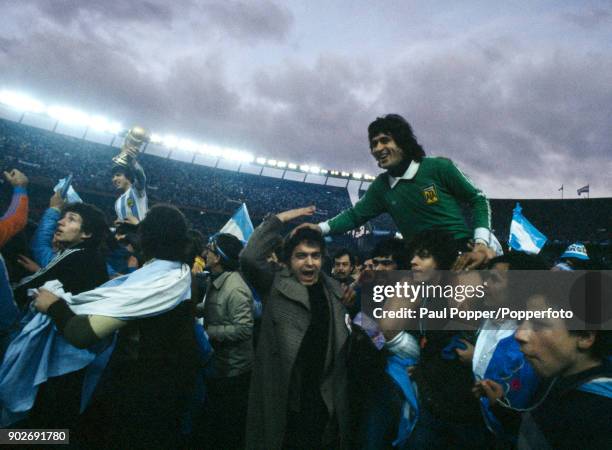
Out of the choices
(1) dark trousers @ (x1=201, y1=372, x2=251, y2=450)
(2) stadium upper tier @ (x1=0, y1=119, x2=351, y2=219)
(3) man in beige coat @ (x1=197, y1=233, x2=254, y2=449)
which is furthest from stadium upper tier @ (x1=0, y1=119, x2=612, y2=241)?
(1) dark trousers @ (x1=201, y1=372, x2=251, y2=450)

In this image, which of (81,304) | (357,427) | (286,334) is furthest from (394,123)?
(81,304)

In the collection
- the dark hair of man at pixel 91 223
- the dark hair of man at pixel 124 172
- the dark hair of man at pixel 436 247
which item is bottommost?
the dark hair of man at pixel 91 223

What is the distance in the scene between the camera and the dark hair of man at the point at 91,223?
2943 millimetres

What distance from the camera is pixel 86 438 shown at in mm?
2426

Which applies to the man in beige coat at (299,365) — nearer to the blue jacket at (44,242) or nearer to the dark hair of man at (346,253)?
the blue jacket at (44,242)

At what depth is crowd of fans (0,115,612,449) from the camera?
66.2 inches

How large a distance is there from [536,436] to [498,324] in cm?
64

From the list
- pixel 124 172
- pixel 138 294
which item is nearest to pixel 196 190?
pixel 124 172

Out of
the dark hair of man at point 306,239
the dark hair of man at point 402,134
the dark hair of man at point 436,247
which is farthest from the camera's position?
the dark hair of man at point 306,239

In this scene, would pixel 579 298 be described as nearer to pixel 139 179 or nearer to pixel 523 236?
pixel 523 236

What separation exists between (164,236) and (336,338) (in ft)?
5.22

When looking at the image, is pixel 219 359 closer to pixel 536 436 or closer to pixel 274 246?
pixel 274 246

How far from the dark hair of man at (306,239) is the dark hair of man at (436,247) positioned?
2.93 feet

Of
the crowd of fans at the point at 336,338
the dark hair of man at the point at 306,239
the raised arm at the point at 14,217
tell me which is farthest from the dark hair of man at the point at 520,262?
the raised arm at the point at 14,217
